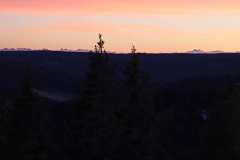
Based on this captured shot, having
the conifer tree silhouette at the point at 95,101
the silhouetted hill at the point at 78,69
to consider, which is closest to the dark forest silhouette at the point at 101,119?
the conifer tree silhouette at the point at 95,101

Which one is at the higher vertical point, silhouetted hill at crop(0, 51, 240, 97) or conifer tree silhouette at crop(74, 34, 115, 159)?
conifer tree silhouette at crop(74, 34, 115, 159)

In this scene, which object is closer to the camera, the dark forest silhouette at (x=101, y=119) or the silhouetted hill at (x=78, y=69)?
the dark forest silhouette at (x=101, y=119)

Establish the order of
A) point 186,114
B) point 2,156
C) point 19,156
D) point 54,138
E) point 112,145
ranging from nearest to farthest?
point 112,145
point 19,156
point 2,156
point 54,138
point 186,114

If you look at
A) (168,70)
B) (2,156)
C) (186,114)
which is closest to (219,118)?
(2,156)

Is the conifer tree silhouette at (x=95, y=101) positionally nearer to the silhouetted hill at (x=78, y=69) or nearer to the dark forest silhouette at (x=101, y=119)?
the dark forest silhouette at (x=101, y=119)

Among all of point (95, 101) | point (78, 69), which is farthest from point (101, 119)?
point (78, 69)

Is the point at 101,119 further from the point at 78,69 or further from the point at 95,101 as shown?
the point at 78,69

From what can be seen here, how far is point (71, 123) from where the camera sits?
30.7 m

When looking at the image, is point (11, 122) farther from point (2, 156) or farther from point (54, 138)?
point (54, 138)

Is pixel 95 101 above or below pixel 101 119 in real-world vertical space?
above

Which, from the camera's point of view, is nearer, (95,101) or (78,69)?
(95,101)

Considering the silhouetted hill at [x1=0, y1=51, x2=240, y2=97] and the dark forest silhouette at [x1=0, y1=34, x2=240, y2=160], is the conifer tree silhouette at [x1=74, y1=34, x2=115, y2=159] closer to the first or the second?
the dark forest silhouette at [x1=0, y1=34, x2=240, y2=160]

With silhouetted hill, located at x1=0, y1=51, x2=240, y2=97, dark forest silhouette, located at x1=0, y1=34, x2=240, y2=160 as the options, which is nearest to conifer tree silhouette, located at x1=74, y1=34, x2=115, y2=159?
dark forest silhouette, located at x1=0, y1=34, x2=240, y2=160

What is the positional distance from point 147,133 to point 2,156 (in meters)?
8.10
